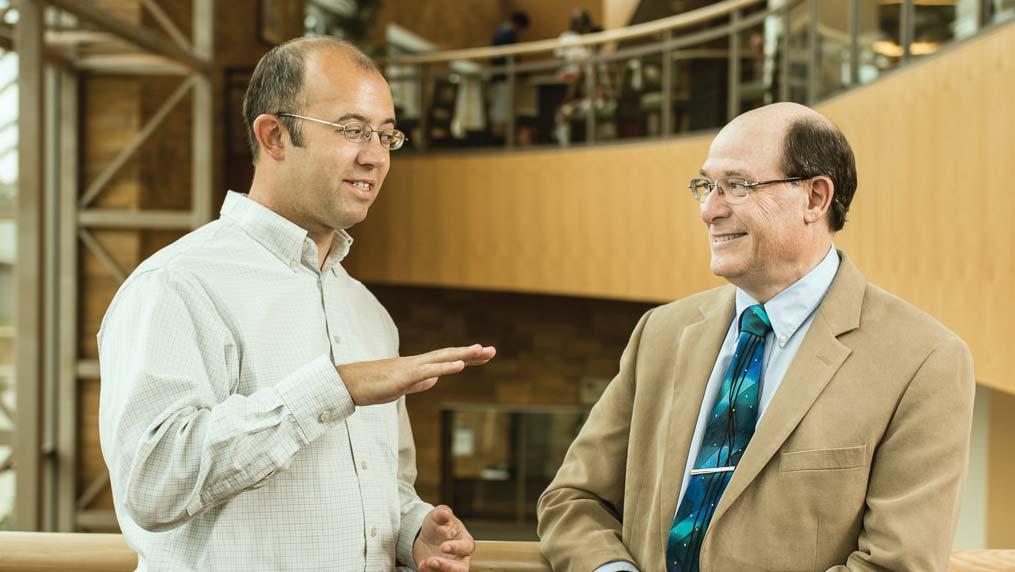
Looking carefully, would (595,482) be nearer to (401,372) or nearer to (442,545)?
(442,545)

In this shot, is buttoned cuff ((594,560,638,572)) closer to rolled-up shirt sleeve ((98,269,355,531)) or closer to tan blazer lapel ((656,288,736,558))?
tan blazer lapel ((656,288,736,558))

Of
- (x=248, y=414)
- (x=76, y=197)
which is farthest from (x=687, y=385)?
(x=76, y=197)

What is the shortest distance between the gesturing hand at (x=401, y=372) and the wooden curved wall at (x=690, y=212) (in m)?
3.11

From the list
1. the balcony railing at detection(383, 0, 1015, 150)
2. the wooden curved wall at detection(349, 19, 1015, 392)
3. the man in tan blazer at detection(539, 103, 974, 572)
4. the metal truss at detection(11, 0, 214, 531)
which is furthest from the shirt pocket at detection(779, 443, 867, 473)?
the metal truss at detection(11, 0, 214, 531)

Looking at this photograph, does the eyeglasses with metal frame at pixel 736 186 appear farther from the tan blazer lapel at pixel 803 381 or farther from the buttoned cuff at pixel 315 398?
the buttoned cuff at pixel 315 398

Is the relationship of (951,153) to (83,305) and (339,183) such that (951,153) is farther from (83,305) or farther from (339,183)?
(83,305)

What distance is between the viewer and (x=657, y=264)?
27.1 feet

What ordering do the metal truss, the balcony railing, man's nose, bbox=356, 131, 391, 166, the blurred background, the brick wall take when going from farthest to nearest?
the brick wall
the metal truss
the balcony railing
the blurred background
man's nose, bbox=356, 131, 391, 166

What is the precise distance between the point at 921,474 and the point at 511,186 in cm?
818

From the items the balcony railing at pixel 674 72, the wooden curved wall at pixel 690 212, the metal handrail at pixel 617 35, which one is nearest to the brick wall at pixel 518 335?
the wooden curved wall at pixel 690 212

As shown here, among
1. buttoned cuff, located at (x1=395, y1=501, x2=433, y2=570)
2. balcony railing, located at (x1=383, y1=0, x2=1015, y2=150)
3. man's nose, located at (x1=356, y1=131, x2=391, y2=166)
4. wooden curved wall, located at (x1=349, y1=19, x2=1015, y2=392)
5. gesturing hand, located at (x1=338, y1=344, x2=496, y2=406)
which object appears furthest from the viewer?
balcony railing, located at (x1=383, y1=0, x2=1015, y2=150)

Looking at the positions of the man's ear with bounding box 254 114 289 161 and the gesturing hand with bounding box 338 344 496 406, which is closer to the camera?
the gesturing hand with bounding box 338 344 496 406

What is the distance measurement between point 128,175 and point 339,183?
748 centimetres

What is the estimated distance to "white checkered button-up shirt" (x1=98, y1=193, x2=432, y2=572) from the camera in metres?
1.45
